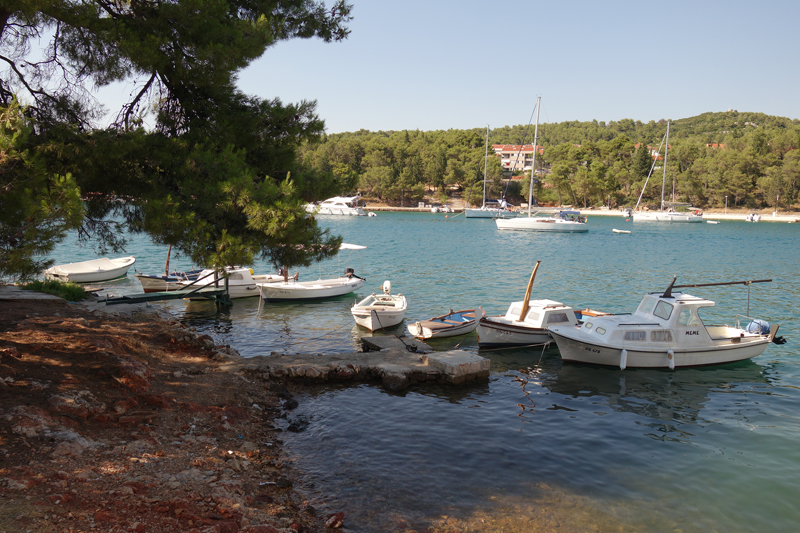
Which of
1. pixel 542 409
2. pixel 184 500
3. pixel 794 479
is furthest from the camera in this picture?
pixel 542 409

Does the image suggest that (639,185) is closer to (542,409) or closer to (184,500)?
(542,409)

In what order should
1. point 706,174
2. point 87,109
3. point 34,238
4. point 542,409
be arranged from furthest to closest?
point 706,174
point 542,409
point 87,109
point 34,238

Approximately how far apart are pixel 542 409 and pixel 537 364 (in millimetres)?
4015

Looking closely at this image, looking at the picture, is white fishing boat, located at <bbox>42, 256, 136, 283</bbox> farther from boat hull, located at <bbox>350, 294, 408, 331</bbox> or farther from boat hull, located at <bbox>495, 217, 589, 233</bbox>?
boat hull, located at <bbox>495, 217, 589, 233</bbox>

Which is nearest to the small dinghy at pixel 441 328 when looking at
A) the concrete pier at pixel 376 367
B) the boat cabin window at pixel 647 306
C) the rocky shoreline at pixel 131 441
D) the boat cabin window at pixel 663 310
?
the concrete pier at pixel 376 367

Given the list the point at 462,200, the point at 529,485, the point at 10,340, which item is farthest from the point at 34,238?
the point at 462,200

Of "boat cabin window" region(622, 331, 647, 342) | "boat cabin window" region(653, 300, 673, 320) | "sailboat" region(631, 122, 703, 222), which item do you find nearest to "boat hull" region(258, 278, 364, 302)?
"boat cabin window" region(622, 331, 647, 342)

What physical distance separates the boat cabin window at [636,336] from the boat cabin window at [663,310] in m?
0.98

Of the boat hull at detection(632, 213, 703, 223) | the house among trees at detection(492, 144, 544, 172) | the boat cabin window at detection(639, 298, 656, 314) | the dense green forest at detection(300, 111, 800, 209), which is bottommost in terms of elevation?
the boat cabin window at detection(639, 298, 656, 314)

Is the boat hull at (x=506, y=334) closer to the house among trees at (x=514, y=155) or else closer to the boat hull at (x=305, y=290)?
the boat hull at (x=305, y=290)

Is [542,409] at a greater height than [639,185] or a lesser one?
lesser

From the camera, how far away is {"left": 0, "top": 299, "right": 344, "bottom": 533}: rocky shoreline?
5902 mm

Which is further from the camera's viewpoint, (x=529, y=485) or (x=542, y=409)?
(x=542, y=409)

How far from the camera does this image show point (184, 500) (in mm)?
6449
